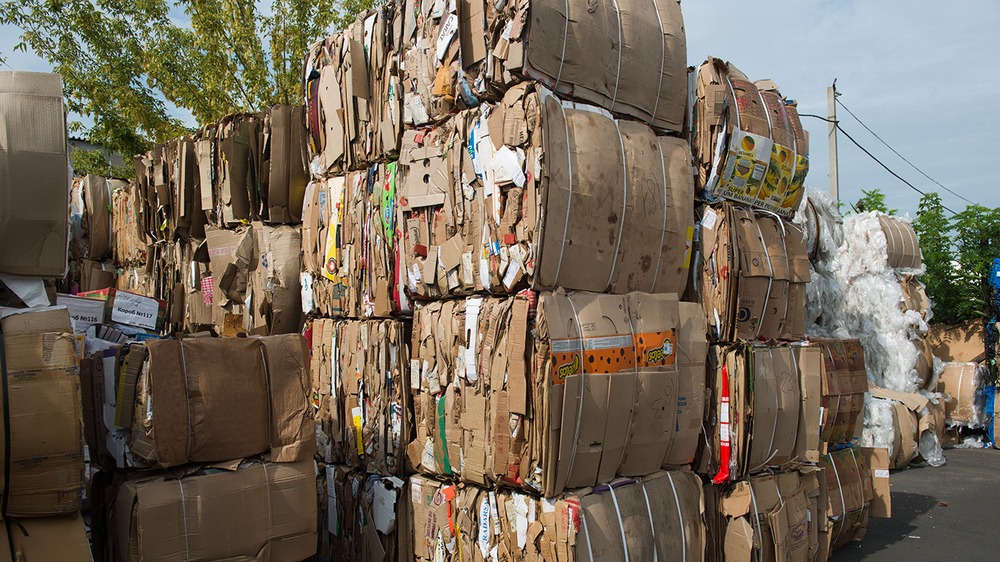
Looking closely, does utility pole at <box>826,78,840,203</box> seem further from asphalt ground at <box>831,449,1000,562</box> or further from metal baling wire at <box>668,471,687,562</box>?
metal baling wire at <box>668,471,687,562</box>

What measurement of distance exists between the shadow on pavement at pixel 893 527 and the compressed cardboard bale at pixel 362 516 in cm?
346

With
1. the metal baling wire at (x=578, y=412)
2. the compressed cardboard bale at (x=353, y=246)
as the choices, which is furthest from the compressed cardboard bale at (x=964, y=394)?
the compressed cardboard bale at (x=353, y=246)

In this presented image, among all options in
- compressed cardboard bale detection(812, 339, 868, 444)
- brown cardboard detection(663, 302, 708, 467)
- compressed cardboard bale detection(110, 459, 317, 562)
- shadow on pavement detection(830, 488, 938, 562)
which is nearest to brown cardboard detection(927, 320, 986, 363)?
shadow on pavement detection(830, 488, 938, 562)

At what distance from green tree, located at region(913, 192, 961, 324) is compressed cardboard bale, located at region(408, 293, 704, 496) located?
33.6 ft

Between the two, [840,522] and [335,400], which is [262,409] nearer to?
[335,400]

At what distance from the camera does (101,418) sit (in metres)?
3.71

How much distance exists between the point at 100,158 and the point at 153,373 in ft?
→ 37.3

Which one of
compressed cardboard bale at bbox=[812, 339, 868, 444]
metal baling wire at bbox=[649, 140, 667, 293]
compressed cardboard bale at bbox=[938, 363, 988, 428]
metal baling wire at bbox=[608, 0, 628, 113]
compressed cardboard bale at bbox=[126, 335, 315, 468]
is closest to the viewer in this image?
compressed cardboard bale at bbox=[126, 335, 315, 468]

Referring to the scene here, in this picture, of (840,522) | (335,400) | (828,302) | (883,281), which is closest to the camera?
(335,400)

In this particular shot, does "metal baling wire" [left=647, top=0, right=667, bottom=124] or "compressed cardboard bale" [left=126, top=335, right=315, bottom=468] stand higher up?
"metal baling wire" [left=647, top=0, right=667, bottom=124]

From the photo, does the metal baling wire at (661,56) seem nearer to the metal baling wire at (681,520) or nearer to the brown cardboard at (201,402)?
the metal baling wire at (681,520)

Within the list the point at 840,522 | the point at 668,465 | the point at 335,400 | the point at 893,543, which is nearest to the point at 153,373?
the point at 335,400

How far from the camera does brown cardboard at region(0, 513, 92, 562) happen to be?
3066 millimetres

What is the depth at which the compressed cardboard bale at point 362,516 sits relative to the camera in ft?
15.0
